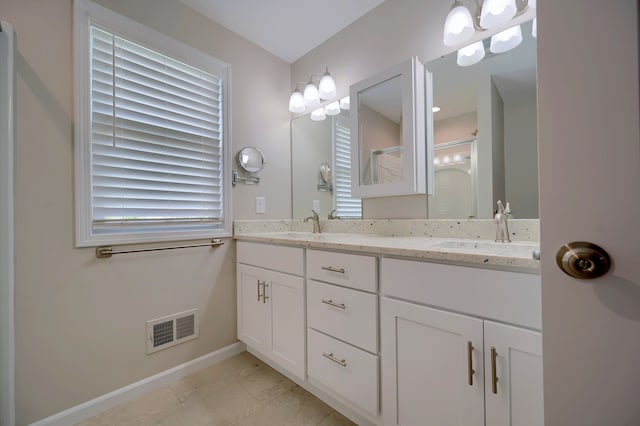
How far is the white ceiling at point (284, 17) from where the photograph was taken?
1725mm

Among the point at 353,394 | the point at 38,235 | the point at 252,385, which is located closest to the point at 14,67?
the point at 38,235

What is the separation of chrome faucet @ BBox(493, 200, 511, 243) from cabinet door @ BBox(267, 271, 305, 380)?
979mm

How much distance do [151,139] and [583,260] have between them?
1909 millimetres

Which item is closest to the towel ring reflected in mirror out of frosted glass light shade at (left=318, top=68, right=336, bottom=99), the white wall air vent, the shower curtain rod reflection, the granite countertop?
the shower curtain rod reflection

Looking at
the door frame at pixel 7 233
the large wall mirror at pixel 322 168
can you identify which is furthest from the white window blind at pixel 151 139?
the large wall mirror at pixel 322 168

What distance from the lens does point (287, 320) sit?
1468 mm

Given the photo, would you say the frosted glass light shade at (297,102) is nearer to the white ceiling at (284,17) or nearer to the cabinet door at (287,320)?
the white ceiling at (284,17)

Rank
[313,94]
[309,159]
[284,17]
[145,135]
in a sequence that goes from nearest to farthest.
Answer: [145,135], [284,17], [313,94], [309,159]

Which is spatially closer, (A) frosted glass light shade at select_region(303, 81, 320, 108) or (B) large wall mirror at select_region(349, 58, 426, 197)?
(B) large wall mirror at select_region(349, 58, 426, 197)

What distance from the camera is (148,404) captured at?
55.7 inches

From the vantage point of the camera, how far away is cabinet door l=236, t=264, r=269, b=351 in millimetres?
1648

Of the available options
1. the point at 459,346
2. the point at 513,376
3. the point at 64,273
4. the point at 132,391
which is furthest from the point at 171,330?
the point at 513,376

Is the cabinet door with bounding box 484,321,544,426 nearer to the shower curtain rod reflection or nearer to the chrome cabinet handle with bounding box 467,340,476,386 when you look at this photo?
the chrome cabinet handle with bounding box 467,340,476,386

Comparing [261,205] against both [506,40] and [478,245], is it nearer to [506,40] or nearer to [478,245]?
[478,245]
